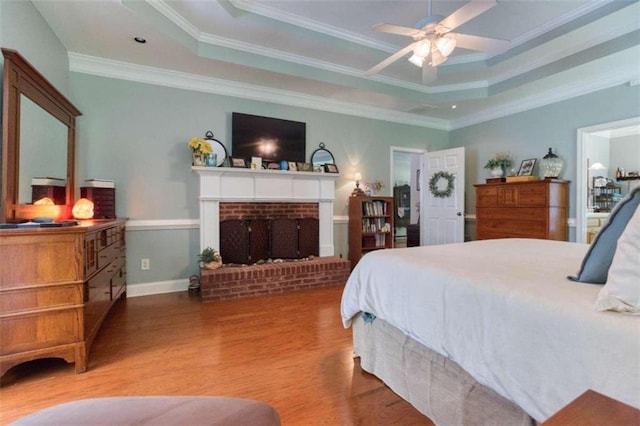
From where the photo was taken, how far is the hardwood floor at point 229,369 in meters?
1.56

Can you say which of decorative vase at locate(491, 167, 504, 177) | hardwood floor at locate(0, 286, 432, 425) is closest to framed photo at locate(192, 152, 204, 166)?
hardwood floor at locate(0, 286, 432, 425)

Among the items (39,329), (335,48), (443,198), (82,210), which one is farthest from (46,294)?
(443,198)

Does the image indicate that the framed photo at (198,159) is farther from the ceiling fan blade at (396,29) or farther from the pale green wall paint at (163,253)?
the ceiling fan blade at (396,29)

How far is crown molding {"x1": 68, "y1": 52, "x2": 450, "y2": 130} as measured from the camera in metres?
3.28

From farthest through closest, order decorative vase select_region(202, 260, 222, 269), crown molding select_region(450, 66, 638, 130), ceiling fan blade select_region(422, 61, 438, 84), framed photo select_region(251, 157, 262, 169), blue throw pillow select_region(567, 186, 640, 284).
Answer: framed photo select_region(251, 157, 262, 169) → crown molding select_region(450, 66, 638, 130) → decorative vase select_region(202, 260, 222, 269) → ceiling fan blade select_region(422, 61, 438, 84) → blue throw pillow select_region(567, 186, 640, 284)

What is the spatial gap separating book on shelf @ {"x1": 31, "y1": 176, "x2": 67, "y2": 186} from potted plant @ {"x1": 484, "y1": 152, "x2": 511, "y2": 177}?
5287 mm

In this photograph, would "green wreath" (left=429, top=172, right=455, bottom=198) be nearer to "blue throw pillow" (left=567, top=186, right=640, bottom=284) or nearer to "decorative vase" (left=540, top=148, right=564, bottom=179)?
"decorative vase" (left=540, top=148, right=564, bottom=179)

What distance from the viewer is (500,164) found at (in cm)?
461

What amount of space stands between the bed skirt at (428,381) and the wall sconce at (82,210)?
247 centimetres

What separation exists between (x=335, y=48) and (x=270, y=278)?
8.87ft

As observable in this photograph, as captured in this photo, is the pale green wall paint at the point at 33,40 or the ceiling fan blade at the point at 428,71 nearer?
the pale green wall paint at the point at 33,40

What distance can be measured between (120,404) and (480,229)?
15.5ft

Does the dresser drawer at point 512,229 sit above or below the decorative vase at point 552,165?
below

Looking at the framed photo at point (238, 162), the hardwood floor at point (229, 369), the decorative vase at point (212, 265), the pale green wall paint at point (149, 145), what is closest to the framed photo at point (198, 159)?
the pale green wall paint at point (149, 145)
